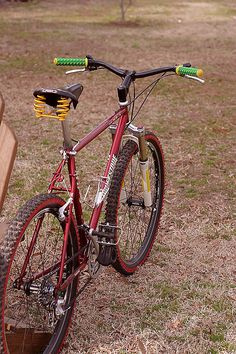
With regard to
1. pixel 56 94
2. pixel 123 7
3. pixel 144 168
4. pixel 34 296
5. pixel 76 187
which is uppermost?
pixel 56 94

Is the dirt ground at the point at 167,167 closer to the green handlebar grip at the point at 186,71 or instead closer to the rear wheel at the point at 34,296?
the rear wheel at the point at 34,296

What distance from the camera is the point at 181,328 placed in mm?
3502

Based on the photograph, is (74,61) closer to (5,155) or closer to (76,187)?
(76,187)

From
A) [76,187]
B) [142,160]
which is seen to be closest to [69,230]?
[76,187]

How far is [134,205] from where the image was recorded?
163 inches

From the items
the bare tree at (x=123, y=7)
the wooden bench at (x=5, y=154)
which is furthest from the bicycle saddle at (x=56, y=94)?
the bare tree at (x=123, y=7)

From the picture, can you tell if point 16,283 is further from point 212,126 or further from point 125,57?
point 125,57

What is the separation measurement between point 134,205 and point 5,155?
6.54ft

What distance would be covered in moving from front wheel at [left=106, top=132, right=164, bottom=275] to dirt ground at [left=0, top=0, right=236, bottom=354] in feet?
0.51

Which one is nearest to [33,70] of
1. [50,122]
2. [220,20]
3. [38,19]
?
[50,122]

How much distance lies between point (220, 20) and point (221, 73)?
7892 millimetres

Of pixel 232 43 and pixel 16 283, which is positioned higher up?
pixel 16 283

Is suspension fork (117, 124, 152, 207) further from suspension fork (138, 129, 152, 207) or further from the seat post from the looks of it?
the seat post

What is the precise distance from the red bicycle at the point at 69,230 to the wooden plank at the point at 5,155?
374 millimetres
